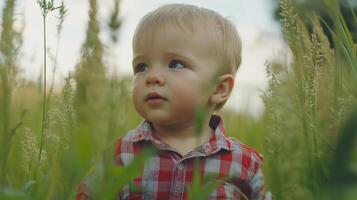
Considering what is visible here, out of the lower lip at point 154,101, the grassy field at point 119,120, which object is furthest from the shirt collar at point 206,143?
the grassy field at point 119,120

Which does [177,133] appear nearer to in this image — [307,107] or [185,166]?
[185,166]

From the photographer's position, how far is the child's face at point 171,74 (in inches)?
61.4

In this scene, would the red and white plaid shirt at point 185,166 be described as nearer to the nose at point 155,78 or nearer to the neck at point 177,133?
the neck at point 177,133

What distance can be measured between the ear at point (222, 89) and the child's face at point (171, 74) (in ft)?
0.18

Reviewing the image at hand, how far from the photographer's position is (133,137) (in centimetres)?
164

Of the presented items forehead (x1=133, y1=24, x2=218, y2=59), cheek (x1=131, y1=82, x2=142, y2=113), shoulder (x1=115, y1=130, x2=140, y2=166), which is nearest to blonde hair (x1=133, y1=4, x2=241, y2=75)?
forehead (x1=133, y1=24, x2=218, y2=59)

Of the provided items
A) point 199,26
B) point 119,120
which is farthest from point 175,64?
point 119,120

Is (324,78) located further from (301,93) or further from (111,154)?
(111,154)

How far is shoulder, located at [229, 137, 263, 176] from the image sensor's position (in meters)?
1.65

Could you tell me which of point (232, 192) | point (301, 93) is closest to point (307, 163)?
point (301, 93)

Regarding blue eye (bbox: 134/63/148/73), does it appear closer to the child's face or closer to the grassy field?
the child's face

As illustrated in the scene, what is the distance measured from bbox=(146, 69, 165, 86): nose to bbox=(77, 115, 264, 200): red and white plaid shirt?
0.48 feet

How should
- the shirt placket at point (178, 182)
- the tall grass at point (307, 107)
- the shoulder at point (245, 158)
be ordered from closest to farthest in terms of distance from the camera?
the tall grass at point (307, 107) < the shirt placket at point (178, 182) < the shoulder at point (245, 158)

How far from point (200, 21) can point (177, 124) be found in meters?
0.27
